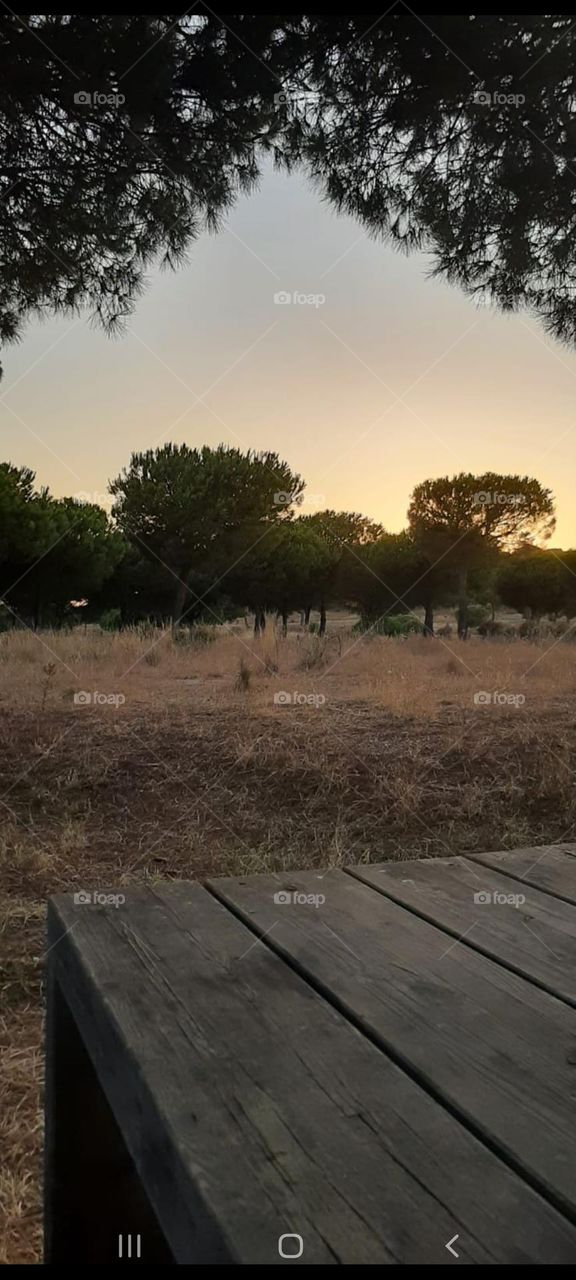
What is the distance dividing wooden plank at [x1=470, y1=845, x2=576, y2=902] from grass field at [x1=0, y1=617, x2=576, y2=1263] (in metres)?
1.21

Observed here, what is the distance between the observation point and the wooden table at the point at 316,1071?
74 centimetres

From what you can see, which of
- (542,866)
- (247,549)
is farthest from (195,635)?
(542,866)

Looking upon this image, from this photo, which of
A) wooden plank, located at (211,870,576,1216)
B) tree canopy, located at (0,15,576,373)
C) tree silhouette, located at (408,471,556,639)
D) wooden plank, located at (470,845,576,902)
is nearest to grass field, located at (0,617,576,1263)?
wooden plank, located at (211,870,576,1216)

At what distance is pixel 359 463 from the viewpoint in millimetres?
8203

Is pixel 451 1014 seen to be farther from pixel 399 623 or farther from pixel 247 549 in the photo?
pixel 399 623

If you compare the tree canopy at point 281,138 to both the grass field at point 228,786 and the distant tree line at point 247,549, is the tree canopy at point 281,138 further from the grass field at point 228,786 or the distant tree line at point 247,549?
the distant tree line at point 247,549

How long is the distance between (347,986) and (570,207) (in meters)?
3.88

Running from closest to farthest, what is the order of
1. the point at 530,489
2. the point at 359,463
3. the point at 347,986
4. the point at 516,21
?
the point at 347,986 → the point at 516,21 → the point at 359,463 → the point at 530,489

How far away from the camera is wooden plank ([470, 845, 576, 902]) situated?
1.69 meters

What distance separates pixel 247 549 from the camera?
18.8m

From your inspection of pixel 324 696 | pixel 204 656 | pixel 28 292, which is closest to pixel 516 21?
pixel 28 292

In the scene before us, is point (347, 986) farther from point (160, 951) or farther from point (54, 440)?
point (54, 440)

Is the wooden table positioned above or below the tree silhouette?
below

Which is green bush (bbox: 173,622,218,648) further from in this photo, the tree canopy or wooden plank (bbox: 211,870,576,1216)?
wooden plank (bbox: 211,870,576,1216)
